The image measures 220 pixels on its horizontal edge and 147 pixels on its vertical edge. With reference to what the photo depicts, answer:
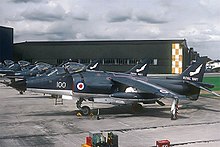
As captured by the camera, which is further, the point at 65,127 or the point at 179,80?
the point at 179,80

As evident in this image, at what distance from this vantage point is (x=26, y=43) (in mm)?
65000

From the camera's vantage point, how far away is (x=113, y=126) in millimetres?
12711

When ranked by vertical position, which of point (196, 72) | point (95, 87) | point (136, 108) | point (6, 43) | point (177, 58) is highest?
point (6, 43)

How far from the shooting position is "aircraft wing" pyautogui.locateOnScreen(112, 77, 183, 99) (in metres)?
14.1

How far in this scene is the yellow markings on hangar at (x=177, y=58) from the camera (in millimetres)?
53312

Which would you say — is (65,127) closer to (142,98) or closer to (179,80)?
(142,98)

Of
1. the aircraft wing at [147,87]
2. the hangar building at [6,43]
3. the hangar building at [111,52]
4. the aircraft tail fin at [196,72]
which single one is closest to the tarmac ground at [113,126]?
the aircraft wing at [147,87]

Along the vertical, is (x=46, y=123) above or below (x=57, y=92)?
below

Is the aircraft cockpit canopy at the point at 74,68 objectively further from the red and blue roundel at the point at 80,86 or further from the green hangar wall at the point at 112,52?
the green hangar wall at the point at 112,52

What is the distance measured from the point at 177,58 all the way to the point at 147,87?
41.5 meters

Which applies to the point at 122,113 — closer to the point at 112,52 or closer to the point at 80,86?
the point at 80,86

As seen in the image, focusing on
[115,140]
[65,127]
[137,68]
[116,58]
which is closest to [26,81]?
[65,127]

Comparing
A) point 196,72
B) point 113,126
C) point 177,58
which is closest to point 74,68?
point 113,126

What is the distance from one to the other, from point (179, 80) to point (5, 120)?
9.61 m
